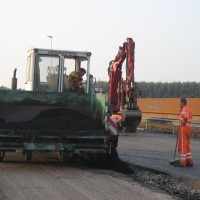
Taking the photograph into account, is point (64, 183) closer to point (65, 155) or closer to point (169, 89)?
point (65, 155)

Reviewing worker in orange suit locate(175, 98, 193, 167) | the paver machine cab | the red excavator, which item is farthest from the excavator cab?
the red excavator

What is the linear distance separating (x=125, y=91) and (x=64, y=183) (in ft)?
49.0

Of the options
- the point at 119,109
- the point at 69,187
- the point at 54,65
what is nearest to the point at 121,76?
the point at 119,109

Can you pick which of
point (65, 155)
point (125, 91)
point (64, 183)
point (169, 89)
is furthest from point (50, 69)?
point (169, 89)

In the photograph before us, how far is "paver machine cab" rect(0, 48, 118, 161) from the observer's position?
9422 millimetres

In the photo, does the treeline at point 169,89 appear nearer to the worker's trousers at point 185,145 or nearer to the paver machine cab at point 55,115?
the paver machine cab at point 55,115

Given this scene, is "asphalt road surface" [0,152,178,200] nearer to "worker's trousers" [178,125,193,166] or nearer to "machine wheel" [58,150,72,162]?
"machine wheel" [58,150,72,162]

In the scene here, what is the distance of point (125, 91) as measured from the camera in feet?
74.1

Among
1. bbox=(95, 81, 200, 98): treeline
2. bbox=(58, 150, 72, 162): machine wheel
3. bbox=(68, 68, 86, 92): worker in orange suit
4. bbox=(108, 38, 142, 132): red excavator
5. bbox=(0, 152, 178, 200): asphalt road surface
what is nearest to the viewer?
bbox=(0, 152, 178, 200): asphalt road surface

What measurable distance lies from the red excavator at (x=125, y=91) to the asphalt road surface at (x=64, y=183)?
10.8 metres

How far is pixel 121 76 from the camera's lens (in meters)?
23.2

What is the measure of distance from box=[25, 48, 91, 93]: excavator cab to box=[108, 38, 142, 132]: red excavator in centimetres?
804

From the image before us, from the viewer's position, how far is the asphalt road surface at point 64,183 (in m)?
6.93

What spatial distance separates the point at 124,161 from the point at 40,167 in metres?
2.28
